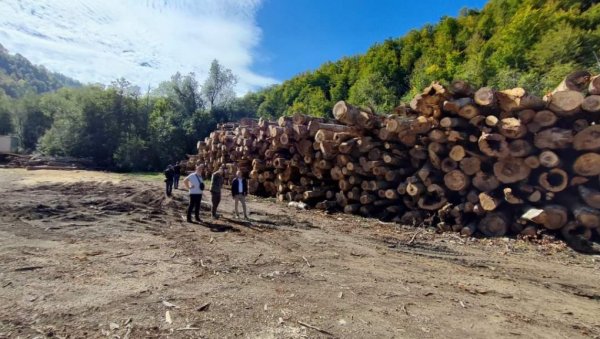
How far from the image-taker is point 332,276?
14.9 ft

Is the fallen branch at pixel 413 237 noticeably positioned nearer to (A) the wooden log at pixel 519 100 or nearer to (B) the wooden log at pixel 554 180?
(B) the wooden log at pixel 554 180

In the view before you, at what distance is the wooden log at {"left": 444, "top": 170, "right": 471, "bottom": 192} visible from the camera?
711 centimetres

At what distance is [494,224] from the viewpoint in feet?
21.9

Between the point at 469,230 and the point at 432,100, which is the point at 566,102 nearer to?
the point at 432,100

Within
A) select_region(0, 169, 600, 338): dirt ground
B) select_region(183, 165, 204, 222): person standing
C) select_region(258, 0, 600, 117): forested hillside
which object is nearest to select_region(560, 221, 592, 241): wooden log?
select_region(0, 169, 600, 338): dirt ground

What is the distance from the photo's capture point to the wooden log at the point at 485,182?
22.2 feet

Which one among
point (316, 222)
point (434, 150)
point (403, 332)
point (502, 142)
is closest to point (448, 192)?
point (434, 150)

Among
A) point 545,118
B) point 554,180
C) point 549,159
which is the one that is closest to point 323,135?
point 545,118

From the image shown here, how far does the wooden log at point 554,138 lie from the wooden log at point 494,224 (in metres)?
1.51

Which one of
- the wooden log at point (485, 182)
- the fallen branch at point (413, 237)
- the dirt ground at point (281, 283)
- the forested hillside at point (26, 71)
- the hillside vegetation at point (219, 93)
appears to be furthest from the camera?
the forested hillside at point (26, 71)

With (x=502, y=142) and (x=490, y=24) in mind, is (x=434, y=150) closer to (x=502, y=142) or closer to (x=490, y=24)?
(x=502, y=142)

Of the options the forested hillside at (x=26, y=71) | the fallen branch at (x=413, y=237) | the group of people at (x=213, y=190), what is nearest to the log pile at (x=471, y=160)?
the fallen branch at (x=413, y=237)

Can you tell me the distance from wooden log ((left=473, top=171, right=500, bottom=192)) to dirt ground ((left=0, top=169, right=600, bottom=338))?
1051mm

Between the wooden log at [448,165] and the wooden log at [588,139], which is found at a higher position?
the wooden log at [588,139]
